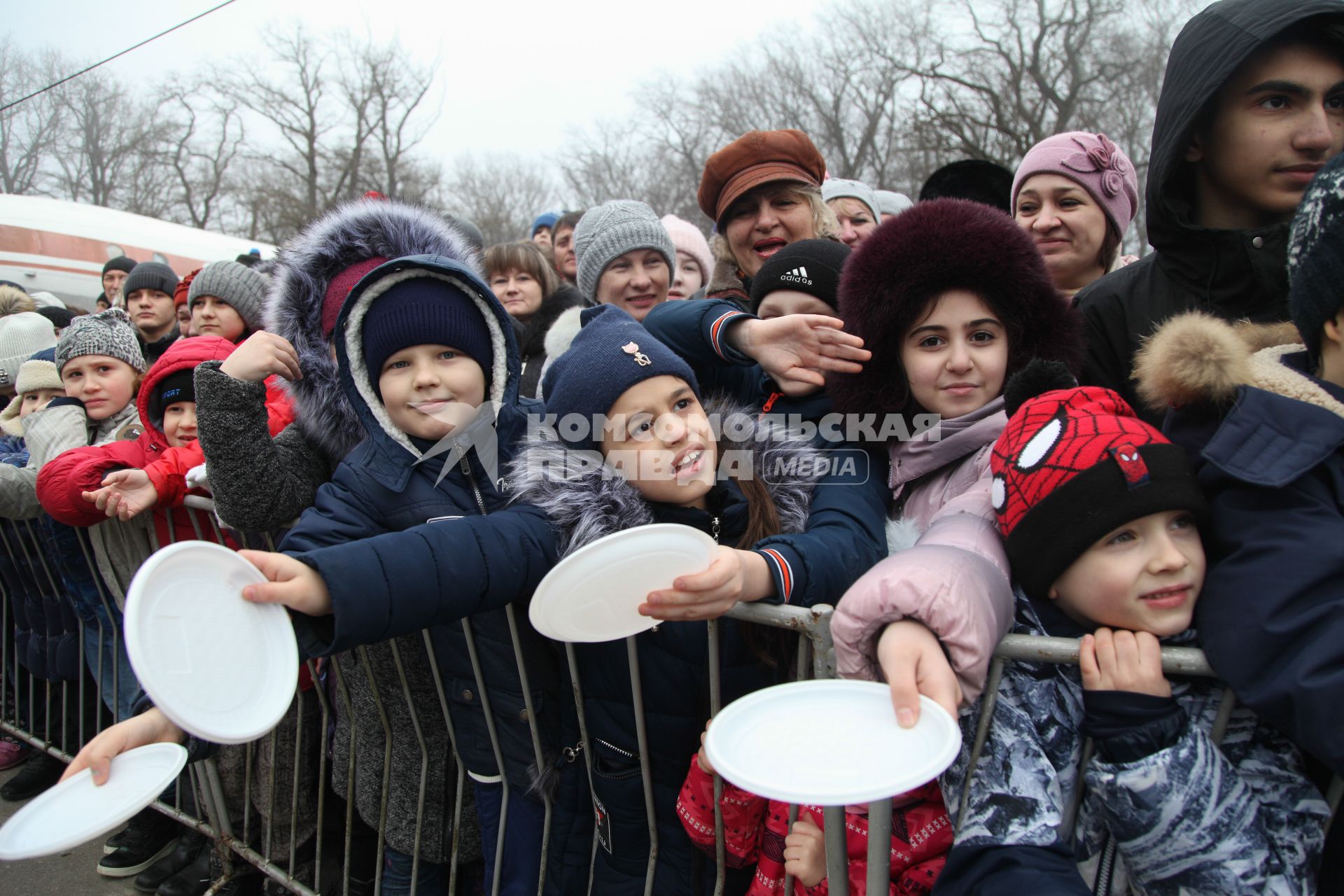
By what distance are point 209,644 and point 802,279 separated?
76.8 inches

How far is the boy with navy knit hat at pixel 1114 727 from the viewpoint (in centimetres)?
130

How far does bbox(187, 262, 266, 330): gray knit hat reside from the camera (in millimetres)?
4289

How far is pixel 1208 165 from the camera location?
2.23 metres

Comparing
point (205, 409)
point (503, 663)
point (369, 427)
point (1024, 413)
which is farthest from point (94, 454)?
point (1024, 413)

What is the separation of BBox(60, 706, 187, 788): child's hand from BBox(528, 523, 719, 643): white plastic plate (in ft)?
2.60

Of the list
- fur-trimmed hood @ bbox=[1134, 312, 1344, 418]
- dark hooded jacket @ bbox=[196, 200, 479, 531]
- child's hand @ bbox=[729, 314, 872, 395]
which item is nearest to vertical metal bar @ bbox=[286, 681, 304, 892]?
dark hooded jacket @ bbox=[196, 200, 479, 531]

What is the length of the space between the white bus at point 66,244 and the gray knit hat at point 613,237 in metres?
15.3

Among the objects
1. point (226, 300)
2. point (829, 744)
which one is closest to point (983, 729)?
point (829, 744)

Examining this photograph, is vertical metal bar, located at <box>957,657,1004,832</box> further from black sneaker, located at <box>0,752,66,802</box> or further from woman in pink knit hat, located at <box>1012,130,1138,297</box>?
black sneaker, located at <box>0,752,66,802</box>

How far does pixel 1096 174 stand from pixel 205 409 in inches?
135

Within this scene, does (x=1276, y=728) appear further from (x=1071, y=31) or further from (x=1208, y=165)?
(x=1071, y=31)

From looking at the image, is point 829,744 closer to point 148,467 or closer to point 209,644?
point 209,644

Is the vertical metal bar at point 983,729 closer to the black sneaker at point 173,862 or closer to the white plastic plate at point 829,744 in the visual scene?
the white plastic plate at point 829,744

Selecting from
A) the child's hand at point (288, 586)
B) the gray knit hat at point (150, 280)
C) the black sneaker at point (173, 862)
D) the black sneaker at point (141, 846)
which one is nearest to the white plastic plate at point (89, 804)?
the child's hand at point (288, 586)
